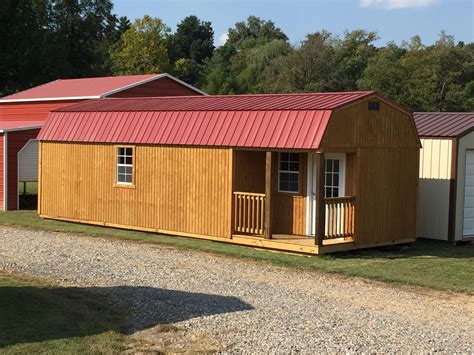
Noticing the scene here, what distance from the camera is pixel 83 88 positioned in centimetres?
2830

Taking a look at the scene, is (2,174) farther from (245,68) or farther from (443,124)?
(245,68)

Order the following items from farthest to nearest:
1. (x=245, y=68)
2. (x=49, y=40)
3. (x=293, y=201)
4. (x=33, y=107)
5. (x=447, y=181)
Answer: (x=245, y=68), (x=49, y=40), (x=33, y=107), (x=447, y=181), (x=293, y=201)

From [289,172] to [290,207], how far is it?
0.81 m

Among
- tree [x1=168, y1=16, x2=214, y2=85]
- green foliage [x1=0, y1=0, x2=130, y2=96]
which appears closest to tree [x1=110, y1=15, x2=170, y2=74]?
green foliage [x1=0, y1=0, x2=130, y2=96]

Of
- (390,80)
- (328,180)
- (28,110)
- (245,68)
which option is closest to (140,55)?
(245,68)

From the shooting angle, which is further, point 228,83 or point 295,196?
point 228,83

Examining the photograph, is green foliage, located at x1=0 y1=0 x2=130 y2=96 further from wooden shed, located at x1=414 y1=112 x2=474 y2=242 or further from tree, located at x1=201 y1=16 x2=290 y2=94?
wooden shed, located at x1=414 y1=112 x2=474 y2=242

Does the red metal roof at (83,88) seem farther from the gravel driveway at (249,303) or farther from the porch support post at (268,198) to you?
the gravel driveway at (249,303)

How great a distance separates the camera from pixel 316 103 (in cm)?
1524

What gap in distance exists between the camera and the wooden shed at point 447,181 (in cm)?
1723

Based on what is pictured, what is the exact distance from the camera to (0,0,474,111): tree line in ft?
147

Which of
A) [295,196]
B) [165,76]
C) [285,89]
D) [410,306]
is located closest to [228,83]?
[285,89]

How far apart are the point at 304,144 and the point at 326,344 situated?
7092 mm

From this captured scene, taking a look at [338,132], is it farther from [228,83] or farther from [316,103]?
[228,83]
